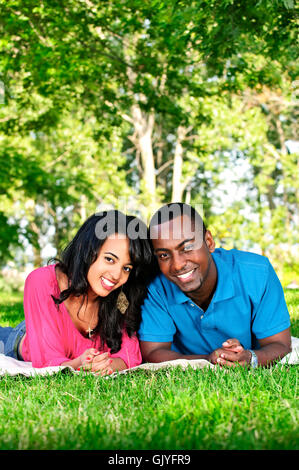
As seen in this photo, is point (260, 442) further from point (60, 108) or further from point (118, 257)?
point (60, 108)

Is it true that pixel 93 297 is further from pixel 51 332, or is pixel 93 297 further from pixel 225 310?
pixel 225 310

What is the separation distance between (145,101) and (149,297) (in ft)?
40.2

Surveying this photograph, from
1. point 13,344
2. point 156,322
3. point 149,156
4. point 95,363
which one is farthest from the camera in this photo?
point 149,156

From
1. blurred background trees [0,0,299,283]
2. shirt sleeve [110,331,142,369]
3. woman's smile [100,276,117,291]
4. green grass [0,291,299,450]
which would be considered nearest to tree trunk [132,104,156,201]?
blurred background trees [0,0,299,283]

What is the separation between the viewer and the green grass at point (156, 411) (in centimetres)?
210

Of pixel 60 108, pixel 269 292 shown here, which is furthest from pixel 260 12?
pixel 60 108

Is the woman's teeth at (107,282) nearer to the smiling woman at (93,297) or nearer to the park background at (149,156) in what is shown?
the smiling woman at (93,297)

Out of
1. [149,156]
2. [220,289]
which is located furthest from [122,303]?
[149,156]

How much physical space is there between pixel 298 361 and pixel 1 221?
10.9m

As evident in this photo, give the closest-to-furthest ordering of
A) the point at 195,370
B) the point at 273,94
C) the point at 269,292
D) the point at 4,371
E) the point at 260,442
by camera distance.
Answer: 1. the point at 260,442
2. the point at 195,370
3. the point at 4,371
4. the point at 269,292
5. the point at 273,94

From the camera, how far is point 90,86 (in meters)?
11.0

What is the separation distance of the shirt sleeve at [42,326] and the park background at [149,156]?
0.25 metres

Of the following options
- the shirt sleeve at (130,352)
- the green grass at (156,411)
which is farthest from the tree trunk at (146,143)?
the green grass at (156,411)

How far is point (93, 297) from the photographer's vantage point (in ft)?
13.0
